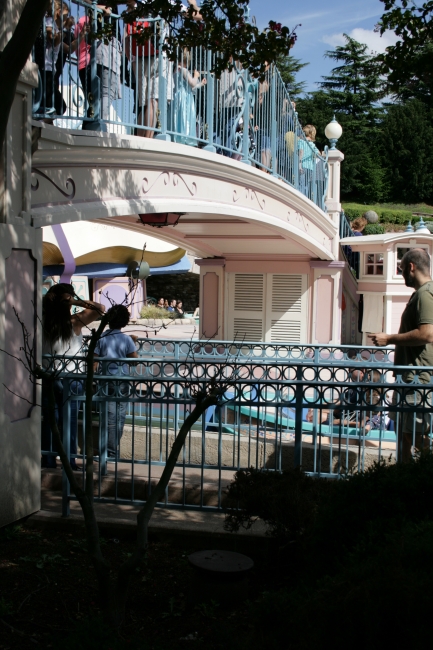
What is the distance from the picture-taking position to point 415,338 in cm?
505

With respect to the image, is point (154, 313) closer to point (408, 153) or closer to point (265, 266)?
point (265, 266)

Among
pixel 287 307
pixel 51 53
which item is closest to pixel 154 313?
pixel 287 307

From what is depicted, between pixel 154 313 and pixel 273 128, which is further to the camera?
pixel 154 313

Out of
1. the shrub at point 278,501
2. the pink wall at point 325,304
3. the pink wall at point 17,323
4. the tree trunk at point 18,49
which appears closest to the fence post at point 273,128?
the pink wall at point 325,304

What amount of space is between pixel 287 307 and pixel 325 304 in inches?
31.5

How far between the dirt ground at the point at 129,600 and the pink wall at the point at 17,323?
0.85m

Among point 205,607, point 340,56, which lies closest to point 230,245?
point 205,607

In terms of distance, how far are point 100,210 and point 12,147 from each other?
4.50 feet

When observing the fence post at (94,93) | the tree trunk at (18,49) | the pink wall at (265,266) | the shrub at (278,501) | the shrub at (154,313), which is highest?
the fence post at (94,93)

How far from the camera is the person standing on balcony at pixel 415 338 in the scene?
501cm

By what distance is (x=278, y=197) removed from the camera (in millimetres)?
10516

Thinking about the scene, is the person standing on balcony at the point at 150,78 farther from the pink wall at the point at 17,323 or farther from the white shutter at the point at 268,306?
the white shutter at the point at 268,306

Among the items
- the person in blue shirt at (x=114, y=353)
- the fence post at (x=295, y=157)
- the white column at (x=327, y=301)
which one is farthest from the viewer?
the white column at (x=327, y=301)

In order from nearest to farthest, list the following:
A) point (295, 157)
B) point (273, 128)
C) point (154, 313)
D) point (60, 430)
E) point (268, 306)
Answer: point (60, 430) → point (273, 128) → point (295, 157) → point (268, 306) → point (154, 313)
